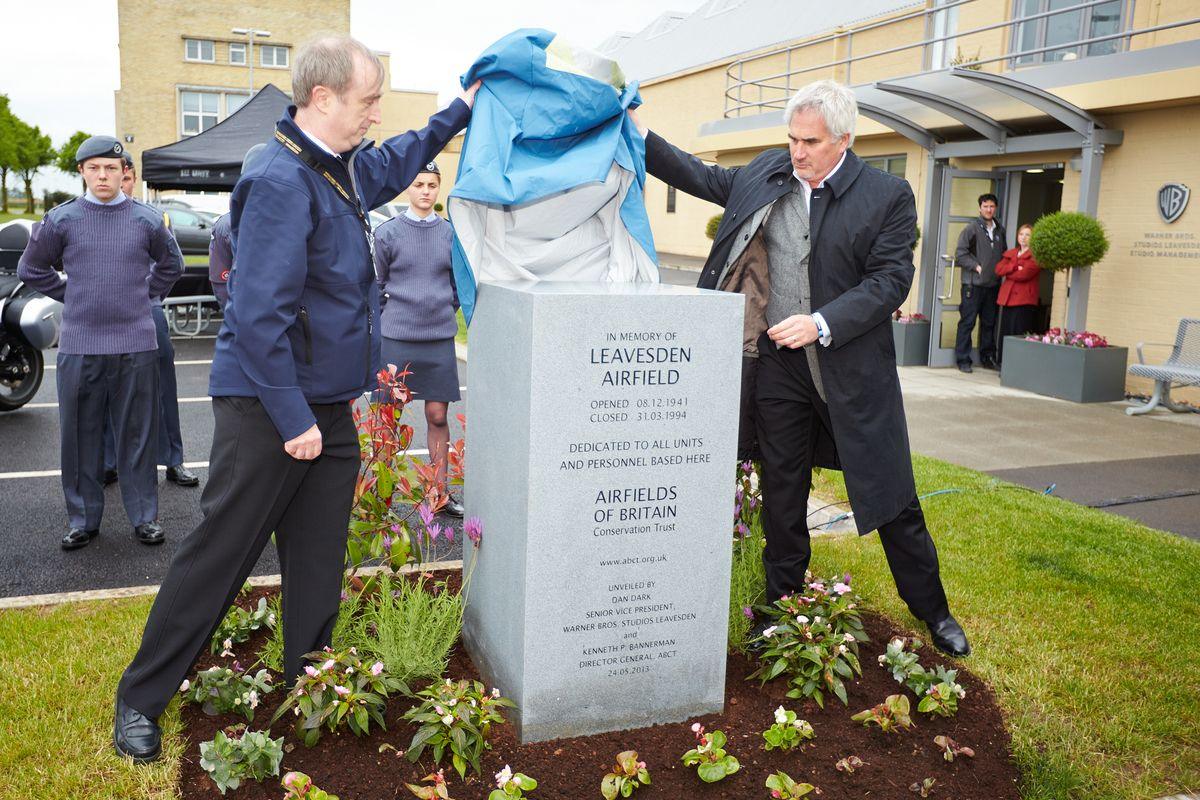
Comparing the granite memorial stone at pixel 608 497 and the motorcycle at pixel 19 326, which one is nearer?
the granite memorial stone at pixel 608 497

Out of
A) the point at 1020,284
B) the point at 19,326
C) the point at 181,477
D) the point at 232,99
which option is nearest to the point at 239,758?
the point at 181,477

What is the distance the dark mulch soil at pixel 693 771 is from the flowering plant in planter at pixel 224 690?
0.05 m

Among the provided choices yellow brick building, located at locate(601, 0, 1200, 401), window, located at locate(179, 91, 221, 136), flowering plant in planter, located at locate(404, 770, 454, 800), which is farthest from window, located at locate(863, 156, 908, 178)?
window, located at locate(179, 91, 221, 136)

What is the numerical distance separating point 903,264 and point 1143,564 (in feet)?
8.75

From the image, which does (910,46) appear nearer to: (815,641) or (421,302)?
(421,302)

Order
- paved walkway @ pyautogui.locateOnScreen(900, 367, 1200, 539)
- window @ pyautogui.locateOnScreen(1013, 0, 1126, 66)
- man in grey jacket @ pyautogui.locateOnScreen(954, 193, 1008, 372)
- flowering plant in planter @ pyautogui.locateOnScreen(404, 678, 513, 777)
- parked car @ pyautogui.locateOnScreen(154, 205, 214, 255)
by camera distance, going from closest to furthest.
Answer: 1. flowering plant in planter @ pyautogui.locateOnScreen(404, 678, 513, 777)
2. paved walkway @ pyautogui.locateOnScreen(900, 367, 1200, 539)
3. window @ pyautogui.locateOnScreen(1013, 0, 1126, 66)
4. man in grey jacket @ pyautogui.locateOnScreen(954, 193, 1008, 372)
5. parked car @ pyautogui.locateOnScreen(154, 205, 214, 255)

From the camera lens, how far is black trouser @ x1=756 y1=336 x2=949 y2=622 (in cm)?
406

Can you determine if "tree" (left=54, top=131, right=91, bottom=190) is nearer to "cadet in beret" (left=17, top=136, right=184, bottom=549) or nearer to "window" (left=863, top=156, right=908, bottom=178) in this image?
"window" (left=863, top=156, right=908, bottom=178)

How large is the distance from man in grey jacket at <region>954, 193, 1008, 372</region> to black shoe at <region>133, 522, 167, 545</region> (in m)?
10.6

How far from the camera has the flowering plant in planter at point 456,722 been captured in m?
3.17

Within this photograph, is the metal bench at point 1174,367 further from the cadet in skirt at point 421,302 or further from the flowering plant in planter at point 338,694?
the flowering plant in planter at point 338,694

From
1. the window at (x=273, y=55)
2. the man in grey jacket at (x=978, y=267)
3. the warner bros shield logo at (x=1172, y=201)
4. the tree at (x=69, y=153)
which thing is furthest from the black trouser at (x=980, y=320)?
the tree at (x=69, y=153)

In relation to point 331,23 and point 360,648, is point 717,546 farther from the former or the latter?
point 331,23

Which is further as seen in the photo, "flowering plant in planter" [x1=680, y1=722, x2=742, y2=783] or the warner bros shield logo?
the warner bros shield logo
